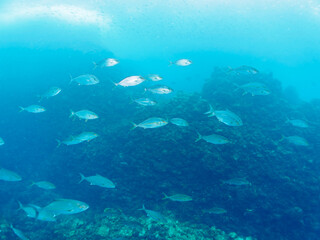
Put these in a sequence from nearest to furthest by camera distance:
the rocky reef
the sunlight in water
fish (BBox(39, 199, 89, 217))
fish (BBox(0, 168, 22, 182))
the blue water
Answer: fish (BBox(39, 199, 89, 217)), fish (BBox(0, 168, 22, 182)), the rocky reef, the blue water, the sunlight in water

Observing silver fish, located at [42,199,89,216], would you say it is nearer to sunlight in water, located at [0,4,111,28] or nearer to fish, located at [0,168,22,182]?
fish, located at [0,168,22,182]

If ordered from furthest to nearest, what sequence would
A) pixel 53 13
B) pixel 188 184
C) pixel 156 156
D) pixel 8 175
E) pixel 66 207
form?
pixel 53 13 < pixel 156 156 < pixel 188 184 < pixel 8 175 < pixel 66 207

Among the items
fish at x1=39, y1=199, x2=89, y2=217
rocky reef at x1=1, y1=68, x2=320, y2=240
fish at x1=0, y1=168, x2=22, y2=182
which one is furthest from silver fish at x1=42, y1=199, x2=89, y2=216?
fish at x1=0, y1=168, x2=22, y2=182

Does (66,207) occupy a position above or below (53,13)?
below

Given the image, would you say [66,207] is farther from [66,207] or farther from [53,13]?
[53,13]

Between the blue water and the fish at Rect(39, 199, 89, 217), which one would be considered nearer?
the fish at Rect(39, 199, 89, 217)

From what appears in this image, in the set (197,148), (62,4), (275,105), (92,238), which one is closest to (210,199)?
(197,148)

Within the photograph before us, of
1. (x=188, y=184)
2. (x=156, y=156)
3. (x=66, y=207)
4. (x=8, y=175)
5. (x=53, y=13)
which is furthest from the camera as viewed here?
(x=53, y=13)

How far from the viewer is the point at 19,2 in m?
24.9

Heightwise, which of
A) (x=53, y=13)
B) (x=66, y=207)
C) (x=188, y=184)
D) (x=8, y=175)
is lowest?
(x=188, y=184)

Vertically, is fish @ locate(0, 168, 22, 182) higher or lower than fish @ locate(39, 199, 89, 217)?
lower

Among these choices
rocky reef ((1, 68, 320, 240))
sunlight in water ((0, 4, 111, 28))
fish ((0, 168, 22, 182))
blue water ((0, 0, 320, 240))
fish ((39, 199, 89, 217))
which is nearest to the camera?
fish ((39, 199, 89, 217))

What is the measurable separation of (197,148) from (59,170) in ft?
25.0

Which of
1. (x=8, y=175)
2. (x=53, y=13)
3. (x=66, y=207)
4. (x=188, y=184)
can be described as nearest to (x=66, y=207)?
(x=66, y=207)
